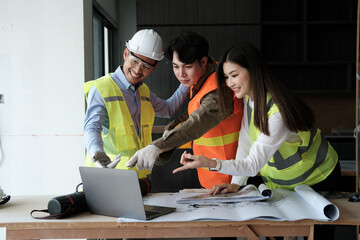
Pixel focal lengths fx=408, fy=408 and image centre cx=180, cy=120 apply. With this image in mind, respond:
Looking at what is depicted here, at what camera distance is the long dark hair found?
1.62 metres

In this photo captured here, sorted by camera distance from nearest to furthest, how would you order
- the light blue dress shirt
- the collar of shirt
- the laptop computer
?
the laptop computer < the light blue dress shirt < the collar of shirt

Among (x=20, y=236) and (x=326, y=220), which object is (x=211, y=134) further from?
(x=20, y=236)

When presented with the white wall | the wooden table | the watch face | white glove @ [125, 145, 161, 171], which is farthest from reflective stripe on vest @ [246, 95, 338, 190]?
Result: the white wall

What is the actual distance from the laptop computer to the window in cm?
296

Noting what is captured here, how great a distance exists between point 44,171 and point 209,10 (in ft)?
9.16

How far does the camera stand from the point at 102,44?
15.8 feet

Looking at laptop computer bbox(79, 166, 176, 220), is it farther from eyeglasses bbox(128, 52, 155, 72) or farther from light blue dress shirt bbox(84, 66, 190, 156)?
eyeglasses bbox(128, 52, 155, 72)

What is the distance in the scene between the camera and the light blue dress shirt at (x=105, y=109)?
1.91 metres

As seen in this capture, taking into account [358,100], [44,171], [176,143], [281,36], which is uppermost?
[281,36]

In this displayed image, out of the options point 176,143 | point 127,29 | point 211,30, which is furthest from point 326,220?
point 127,29

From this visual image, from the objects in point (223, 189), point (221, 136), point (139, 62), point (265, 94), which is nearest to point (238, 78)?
point (265, 94)

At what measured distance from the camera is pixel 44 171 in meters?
3.28

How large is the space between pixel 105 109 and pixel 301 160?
0.98m

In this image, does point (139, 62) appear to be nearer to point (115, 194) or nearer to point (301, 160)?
point (115, 194)
